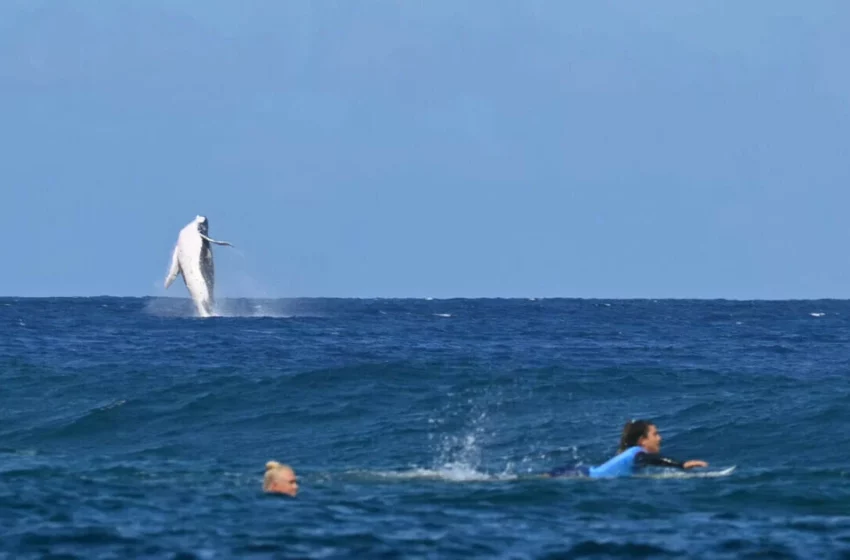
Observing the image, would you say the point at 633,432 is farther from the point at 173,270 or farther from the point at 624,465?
the point at 173,270

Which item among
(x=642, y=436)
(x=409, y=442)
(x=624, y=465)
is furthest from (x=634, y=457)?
(x=409, y=442)

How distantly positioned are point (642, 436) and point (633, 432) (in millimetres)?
150

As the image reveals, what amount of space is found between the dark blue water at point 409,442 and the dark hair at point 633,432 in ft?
1.82

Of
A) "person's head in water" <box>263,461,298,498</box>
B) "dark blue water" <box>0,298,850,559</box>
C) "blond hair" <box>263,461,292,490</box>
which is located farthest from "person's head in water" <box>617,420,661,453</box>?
"blond hair" <box>263,461,292,490</box>

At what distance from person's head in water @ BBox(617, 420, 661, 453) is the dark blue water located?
1.33ft

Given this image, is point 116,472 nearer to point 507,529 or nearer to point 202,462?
point 202,462

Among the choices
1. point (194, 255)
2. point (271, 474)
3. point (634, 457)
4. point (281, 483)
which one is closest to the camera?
point (281, 483)

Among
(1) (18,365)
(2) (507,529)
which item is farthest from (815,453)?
(1) (18,365)

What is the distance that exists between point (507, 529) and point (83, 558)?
12.8ft

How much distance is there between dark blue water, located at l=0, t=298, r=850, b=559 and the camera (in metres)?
12.1

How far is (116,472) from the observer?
655 inches

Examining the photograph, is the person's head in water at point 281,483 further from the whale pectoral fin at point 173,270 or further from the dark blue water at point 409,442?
the whale pectoral fin at point 173,270

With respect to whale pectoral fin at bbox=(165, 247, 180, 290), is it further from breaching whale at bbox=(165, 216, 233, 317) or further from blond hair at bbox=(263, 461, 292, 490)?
blond hair at bbox=(263, 461, 292, 490)

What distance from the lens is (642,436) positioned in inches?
608
